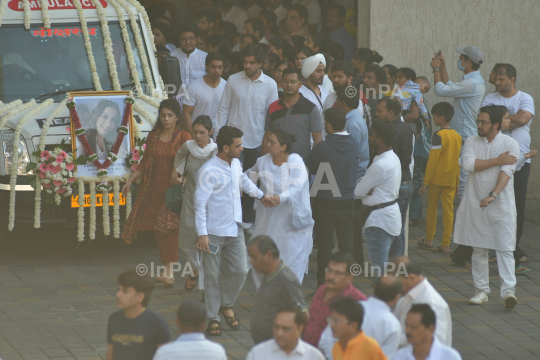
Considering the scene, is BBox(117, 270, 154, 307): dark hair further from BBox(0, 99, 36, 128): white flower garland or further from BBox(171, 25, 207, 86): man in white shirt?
BBox(171, 25, 207, 86): man in white shirt

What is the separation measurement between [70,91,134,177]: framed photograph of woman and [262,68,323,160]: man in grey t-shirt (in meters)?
1.58

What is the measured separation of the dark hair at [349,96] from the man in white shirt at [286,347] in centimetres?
470

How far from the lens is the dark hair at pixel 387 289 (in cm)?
512

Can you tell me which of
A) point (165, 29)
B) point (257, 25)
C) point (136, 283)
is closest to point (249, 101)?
point (257, 25)

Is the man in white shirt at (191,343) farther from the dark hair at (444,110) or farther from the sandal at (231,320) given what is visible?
the dark hair at (444,110)

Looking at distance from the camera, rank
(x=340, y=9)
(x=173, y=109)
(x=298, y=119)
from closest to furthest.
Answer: (x=173, y=109) → (x=298, y=119) → (x=340, y=9)

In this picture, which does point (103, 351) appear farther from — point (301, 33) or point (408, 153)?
point (301, 33)

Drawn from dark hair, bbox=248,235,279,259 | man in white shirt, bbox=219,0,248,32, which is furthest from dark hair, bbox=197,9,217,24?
dark hair, bbox=248,235,279,259

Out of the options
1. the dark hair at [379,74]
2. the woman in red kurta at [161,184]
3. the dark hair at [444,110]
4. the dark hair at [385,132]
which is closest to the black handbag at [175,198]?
the woman in red kurta at [161,184]

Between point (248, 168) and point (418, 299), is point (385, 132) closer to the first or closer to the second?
point (248, 168)

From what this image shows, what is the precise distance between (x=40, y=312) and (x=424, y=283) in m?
3.83

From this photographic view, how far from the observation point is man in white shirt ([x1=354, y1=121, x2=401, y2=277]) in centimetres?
818

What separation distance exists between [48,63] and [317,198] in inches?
146

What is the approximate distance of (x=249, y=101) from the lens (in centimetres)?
996
